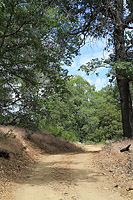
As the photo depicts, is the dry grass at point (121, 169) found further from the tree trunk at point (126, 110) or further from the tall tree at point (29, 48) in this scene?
the tall tree at point (29, 48)

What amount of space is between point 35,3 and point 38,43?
142cm

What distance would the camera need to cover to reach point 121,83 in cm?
1144

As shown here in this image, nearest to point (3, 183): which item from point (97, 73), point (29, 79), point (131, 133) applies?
point (29, 79)

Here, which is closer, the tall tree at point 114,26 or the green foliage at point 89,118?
the tall tree at point 114,26

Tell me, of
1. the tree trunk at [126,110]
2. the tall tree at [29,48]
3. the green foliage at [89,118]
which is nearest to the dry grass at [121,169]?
the tree trunk at [126,110]

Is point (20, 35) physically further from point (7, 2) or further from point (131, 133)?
point (131, 133)

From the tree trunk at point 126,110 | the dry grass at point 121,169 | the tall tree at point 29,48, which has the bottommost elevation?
the dry grass at point 121,169

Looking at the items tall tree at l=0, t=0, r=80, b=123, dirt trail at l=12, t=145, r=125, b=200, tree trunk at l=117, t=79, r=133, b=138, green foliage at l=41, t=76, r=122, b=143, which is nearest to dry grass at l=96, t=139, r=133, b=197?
dirt trail at l=12, t=145, r=125, b=200

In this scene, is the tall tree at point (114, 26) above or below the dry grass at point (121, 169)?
above

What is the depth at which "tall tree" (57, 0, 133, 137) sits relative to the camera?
7.40 metres

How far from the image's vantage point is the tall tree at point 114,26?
740 cm

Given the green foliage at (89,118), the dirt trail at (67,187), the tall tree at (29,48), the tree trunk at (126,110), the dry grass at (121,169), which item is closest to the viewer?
the dirt trail at (67,187)

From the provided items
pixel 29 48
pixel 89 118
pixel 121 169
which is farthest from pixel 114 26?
pixel 89 118

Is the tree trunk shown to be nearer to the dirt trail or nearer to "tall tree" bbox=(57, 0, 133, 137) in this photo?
"tall tree" bbox=(57, 0, 133, 137)
